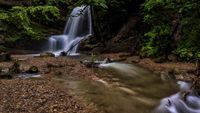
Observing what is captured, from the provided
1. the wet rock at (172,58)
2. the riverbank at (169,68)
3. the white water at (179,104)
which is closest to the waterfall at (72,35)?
the riverbank at (169,68)

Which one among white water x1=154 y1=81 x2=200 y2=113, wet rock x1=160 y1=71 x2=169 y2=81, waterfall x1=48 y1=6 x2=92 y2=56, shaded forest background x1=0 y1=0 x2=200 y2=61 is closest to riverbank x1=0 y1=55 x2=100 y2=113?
shaded forest background x1=0 y1=0 x2=200 y2=61

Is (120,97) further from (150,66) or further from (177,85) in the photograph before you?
(150,66)

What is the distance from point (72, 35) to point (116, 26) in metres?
4.44

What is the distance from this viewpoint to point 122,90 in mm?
12602

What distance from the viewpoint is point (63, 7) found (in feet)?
113

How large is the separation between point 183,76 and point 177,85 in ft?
5.43

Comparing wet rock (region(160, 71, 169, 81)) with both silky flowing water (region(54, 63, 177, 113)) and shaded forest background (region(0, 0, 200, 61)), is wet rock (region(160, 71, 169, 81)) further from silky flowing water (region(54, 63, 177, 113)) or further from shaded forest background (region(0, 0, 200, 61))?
shaded forest background (region(0, 0, 200, 61))

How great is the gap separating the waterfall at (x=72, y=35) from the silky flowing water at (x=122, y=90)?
1205 centimetres

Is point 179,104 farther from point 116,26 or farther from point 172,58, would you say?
point 116,26

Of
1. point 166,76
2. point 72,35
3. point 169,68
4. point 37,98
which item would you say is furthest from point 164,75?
point 72,35

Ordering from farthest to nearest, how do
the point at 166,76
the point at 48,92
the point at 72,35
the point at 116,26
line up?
the point at 72,35 < the point at 116,26 < the point at 166,76 < the point at 48,92

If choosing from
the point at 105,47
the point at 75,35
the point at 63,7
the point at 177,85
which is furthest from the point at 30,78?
the point at 63,7

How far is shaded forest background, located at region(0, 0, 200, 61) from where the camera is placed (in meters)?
12.5

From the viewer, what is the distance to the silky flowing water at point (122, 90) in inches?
413
